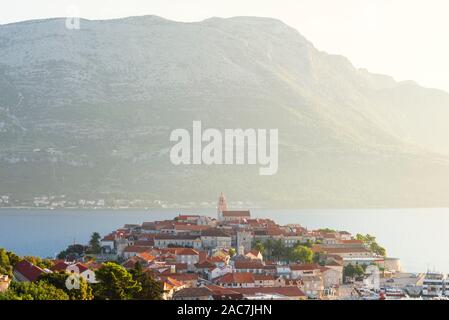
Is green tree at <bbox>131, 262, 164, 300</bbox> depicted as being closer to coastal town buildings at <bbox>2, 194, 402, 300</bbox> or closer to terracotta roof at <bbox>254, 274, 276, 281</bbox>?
coastal town buildings at <bbox>2, 194, 402, 300</bbox>

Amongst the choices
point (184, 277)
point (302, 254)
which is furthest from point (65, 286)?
point (302, 254)

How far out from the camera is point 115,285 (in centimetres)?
1619

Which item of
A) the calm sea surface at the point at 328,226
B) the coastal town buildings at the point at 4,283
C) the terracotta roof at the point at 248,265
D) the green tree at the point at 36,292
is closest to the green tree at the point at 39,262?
the terracotta roof at the point at 248,265

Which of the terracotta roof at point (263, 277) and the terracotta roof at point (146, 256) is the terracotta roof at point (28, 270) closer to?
the terracotta roof at point (263, 277)

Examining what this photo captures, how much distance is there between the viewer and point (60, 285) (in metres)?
15.3

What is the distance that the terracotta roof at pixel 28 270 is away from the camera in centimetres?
1752

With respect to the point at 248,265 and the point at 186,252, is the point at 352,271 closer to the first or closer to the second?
the point at 248,265

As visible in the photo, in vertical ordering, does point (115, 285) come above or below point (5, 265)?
below

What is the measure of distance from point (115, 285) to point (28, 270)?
9.71ft

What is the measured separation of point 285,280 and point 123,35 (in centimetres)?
11236

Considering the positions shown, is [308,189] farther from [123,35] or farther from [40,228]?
[40,228]

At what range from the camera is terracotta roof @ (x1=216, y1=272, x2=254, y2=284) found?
78.3 feet
